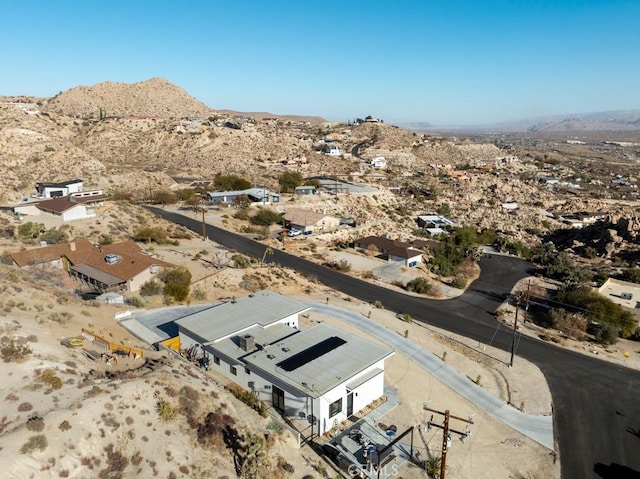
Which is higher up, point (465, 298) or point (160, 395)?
point (160, 395)

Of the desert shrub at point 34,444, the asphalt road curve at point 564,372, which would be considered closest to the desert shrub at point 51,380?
the desert shrub at point 34,444

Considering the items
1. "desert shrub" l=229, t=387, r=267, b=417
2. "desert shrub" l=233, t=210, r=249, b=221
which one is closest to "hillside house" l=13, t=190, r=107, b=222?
"desert shrub" l=233, t=210, r=249, b=221

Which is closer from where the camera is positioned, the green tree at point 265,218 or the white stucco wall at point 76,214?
the white stucco wall at point 76,214

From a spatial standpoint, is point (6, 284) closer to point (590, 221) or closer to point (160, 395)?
point (160, 395)

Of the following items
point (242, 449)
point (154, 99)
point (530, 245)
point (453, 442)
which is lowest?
point (530, 245)

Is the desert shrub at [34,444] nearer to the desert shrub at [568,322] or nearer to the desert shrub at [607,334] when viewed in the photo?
the desert shrub at [568,322]

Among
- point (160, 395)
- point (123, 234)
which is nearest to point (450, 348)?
point (160, 395)
